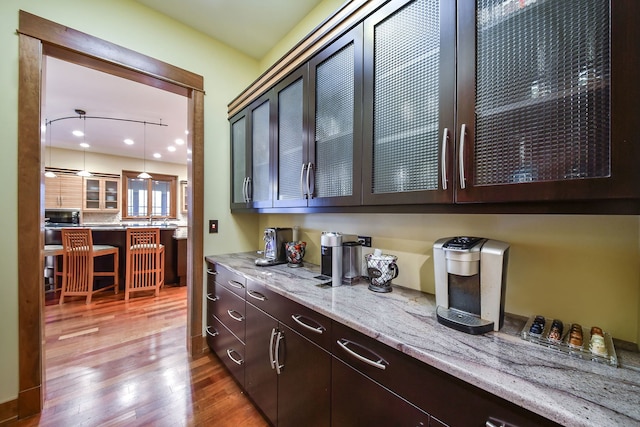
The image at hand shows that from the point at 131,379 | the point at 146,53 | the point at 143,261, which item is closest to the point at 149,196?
the point at 143,261

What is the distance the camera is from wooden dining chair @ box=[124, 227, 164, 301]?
3.62 m

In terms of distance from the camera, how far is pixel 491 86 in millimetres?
805

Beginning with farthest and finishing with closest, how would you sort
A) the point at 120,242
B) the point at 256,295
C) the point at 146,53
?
the point at 120,242 → the point at 146,53 → the point at 256,295

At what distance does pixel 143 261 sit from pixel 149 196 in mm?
4357

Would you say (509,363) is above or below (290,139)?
below

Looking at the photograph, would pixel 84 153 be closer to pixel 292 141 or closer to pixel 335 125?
pixel 292 141

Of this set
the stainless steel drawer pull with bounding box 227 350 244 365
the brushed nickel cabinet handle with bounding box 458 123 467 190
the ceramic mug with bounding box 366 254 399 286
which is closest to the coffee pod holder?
the ceramic mug with bounding box 366 254 399 286

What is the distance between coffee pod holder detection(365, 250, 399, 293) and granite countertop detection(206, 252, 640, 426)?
0.40 feet

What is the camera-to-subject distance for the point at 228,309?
1.84 meters

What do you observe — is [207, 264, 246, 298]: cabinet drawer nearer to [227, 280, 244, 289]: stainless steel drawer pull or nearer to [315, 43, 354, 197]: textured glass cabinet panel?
[227, 280, 244, 289]: stainless steel drawer pull

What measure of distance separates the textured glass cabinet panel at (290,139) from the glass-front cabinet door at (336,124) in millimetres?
137

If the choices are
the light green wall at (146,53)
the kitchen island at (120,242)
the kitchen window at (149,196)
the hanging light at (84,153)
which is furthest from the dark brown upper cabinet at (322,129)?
the kitchen window at (149,196)

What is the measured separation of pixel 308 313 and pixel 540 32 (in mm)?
1281

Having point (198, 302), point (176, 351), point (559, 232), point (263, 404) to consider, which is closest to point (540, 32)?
point (559, 232)
